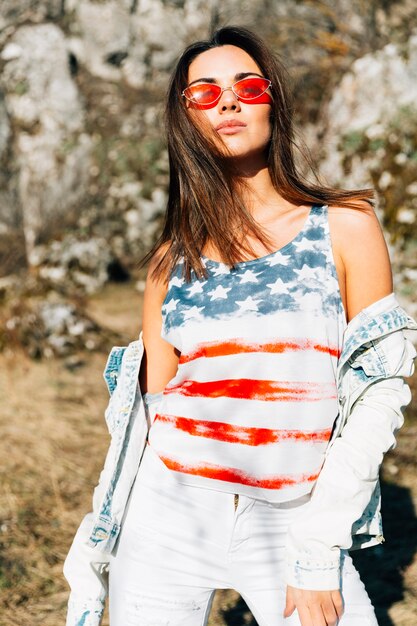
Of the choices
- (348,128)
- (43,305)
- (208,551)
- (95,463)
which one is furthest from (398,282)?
(208,551)

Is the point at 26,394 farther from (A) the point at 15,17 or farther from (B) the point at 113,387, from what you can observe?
(A) the point at 15,17

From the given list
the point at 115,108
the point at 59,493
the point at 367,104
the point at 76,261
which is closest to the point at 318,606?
the point at 59,493

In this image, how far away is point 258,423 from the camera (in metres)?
1.68

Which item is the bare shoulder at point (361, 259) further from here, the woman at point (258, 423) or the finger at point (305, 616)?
the finger at point (305, 616)

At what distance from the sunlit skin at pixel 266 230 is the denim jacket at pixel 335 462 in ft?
0.13

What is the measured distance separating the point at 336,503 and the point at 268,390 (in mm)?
292

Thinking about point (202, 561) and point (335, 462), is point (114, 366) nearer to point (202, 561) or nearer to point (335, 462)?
point (202, 561)

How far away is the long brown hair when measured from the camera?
6.23 ft

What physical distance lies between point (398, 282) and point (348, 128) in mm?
1927

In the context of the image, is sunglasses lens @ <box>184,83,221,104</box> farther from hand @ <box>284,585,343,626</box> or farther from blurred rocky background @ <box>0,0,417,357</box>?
blurred rocky background @ <box>0,0,417,357</box>

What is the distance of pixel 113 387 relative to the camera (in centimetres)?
207

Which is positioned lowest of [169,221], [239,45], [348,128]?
[348,128]

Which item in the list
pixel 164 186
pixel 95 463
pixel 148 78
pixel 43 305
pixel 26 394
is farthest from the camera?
pixel 148 78

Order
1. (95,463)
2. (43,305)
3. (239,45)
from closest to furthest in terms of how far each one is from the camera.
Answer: (239,45)
(95,463)
(43,305)
